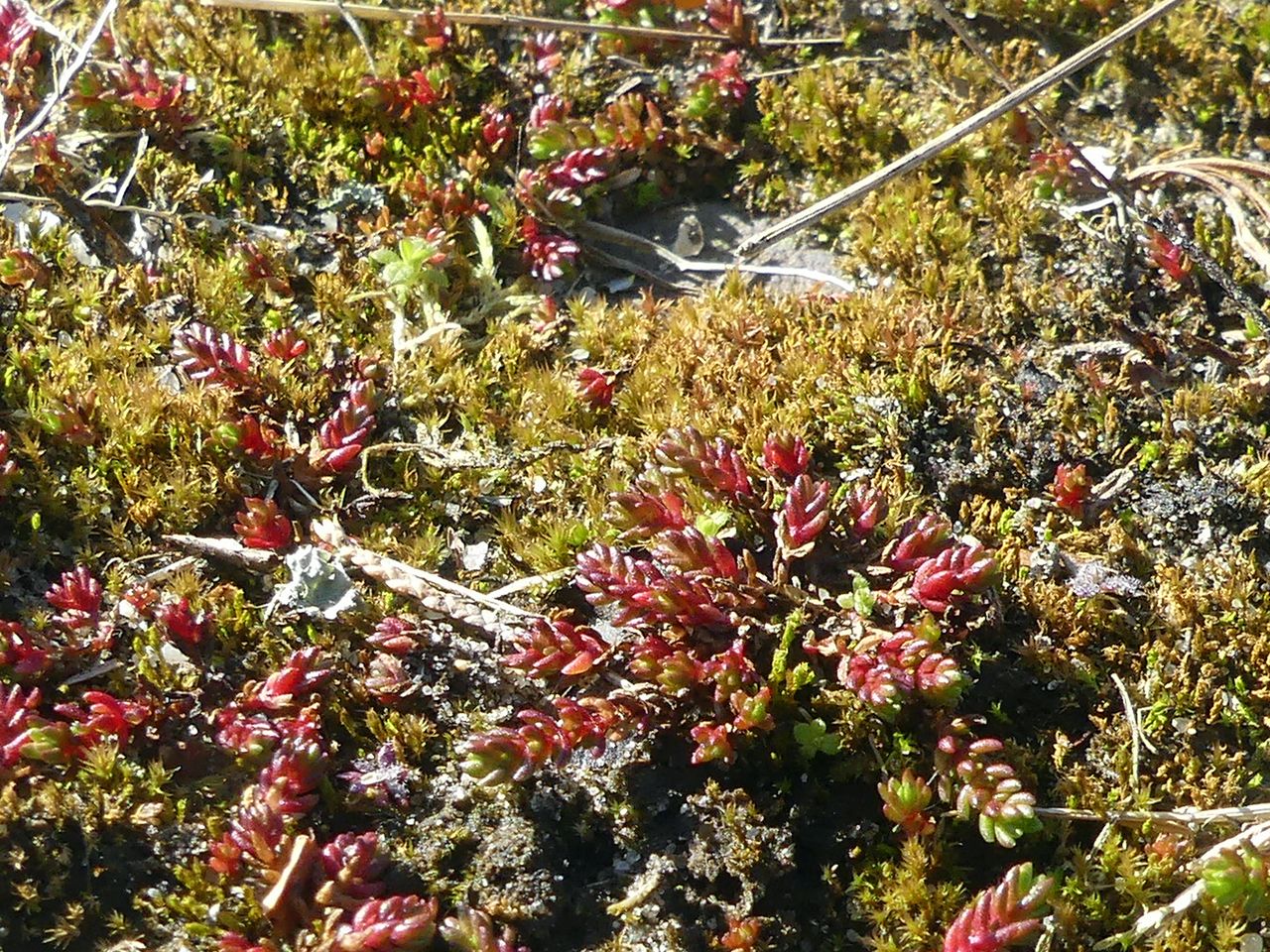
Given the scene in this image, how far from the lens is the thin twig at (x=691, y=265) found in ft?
16.7

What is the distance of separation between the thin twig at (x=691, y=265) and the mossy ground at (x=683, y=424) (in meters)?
0.10

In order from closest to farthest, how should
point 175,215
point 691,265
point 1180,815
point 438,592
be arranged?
point 1180,815
point 438,592
point 175,215
point 691,265

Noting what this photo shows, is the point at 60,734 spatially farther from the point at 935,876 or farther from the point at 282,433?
the point at 935,876

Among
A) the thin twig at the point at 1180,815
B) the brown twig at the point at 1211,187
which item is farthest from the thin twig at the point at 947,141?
the thin twig at the point at 1180,815

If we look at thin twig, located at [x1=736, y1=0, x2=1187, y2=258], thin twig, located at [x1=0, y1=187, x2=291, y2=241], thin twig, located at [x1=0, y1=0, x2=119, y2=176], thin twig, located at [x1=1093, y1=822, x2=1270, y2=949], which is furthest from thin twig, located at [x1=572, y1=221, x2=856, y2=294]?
thin twig, located at [x1=1093, y1=822, x2=1270, y2=949]

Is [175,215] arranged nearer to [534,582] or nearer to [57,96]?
[57,96]

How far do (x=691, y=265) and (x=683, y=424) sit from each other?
110 cm

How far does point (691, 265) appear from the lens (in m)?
5.27

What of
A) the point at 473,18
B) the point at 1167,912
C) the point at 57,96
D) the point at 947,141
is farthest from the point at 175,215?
the point at 1167,912

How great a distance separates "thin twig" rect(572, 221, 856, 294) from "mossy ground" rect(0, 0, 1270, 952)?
0.32ft

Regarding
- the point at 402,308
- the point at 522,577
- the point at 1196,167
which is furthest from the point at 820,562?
the point at 1196,167

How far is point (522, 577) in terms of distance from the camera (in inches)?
167

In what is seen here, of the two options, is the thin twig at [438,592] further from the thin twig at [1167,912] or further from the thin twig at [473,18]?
the thin twig at [473,18]

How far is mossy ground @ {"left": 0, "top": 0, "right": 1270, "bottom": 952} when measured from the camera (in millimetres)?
3654
